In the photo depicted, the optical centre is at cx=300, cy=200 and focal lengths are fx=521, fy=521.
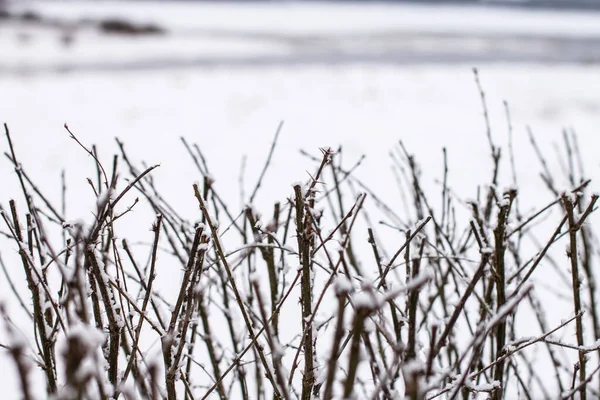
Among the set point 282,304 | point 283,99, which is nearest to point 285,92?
point 283,99

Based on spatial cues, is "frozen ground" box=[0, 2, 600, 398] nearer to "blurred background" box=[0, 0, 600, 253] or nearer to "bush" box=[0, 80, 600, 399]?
"blurred background" box=[0, 0, 600, 253]

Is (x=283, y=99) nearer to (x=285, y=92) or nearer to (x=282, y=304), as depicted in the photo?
(x=285, y=92)

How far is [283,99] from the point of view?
9.56 m

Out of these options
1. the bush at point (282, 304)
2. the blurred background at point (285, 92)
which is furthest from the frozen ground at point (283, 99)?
the bush at point (282, 304)

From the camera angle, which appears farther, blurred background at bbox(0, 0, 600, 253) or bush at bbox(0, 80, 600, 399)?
blurred background at bbox(0, 0, 600, 253)

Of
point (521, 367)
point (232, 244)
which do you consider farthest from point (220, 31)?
point (521, 367)

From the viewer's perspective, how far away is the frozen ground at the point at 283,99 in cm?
651

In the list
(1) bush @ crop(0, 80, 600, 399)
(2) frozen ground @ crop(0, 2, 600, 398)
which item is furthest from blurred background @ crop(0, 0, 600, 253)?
(1) bush @ crop(0, 80, 600, 399)

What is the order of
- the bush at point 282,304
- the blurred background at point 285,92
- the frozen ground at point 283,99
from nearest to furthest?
the bush at point 282,304 → the frozen ground at point 283,99 → the blurred background at point 285,92

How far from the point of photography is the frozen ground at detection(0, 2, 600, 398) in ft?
21.4

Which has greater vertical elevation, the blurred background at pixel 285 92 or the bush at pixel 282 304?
the blurred background at pixel 285 92

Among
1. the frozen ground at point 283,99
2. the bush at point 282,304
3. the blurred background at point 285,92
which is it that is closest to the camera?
the bush at point 282,304

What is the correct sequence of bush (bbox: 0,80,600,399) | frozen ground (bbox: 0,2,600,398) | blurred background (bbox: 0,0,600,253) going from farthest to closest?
blurred background (bbox: 0,0,600,253)
frozen ground (bbox: 0,2,600,398)
bush (bbox: 0,80,600,399)

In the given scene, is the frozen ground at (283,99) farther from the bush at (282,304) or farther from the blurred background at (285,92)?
the bush at (282,304)
